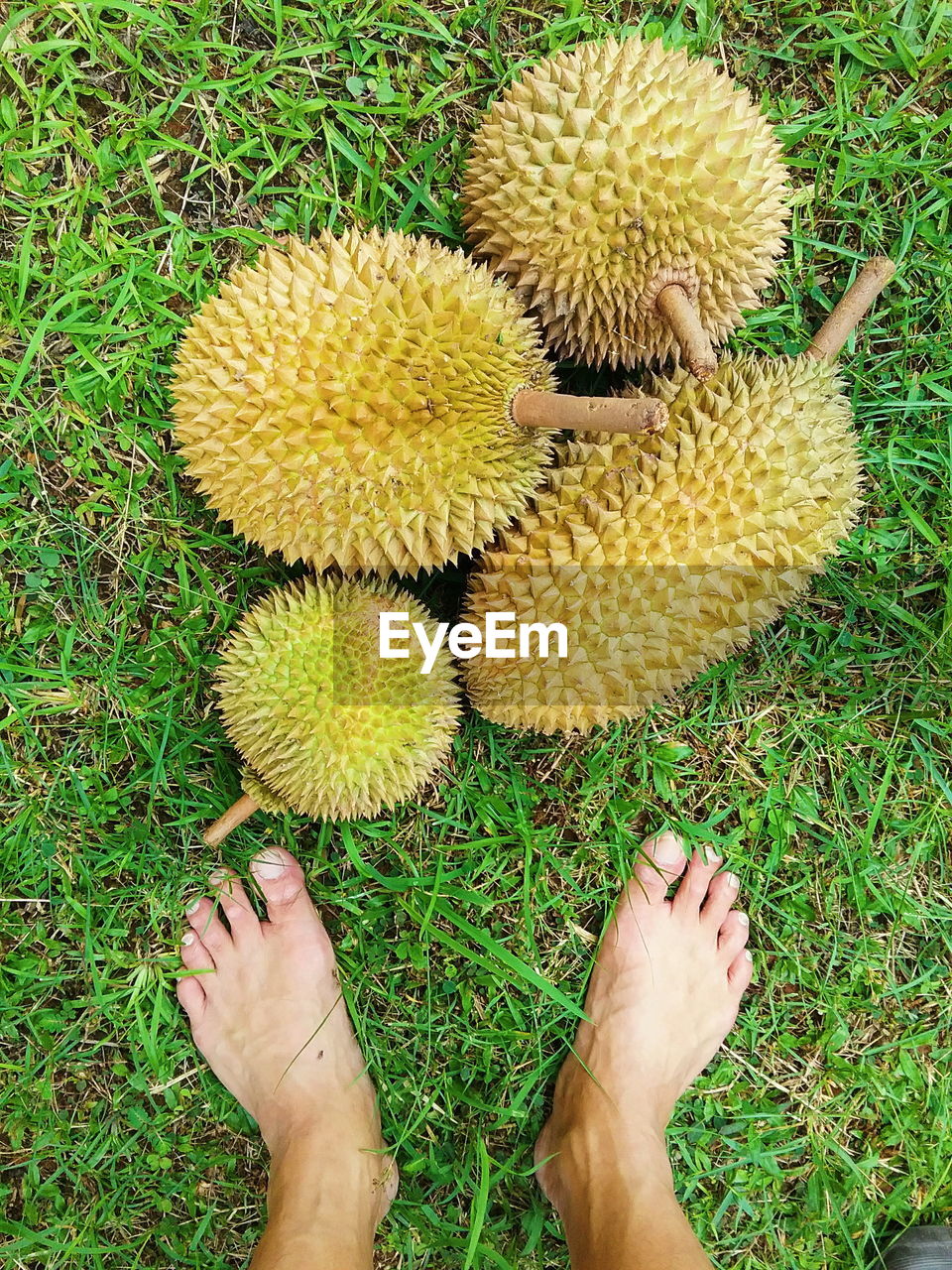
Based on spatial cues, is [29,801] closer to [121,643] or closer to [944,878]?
[121,643]

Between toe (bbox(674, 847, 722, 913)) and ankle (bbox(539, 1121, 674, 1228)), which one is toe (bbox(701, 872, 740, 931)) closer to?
toe (bbox(674, 847, 722, 913))

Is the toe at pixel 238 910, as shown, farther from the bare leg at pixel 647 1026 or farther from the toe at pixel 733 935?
the toe at pixel 733 935

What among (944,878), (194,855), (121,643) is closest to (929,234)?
(944,878)

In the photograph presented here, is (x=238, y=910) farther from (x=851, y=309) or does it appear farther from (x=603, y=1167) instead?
(x=851, y=309)

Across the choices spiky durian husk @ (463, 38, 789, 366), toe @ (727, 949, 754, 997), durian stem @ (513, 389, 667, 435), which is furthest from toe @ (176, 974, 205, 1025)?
spiky durian husk @ (463, 38, 789, 366)

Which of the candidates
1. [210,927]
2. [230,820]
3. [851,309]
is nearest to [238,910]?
[210,927]

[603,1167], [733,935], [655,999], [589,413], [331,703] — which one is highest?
[589,413]

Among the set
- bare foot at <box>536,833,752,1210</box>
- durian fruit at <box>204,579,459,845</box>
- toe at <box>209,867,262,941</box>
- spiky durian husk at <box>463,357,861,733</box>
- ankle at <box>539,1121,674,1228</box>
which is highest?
spiky durian husk at <box>463,357,861,733</box>
